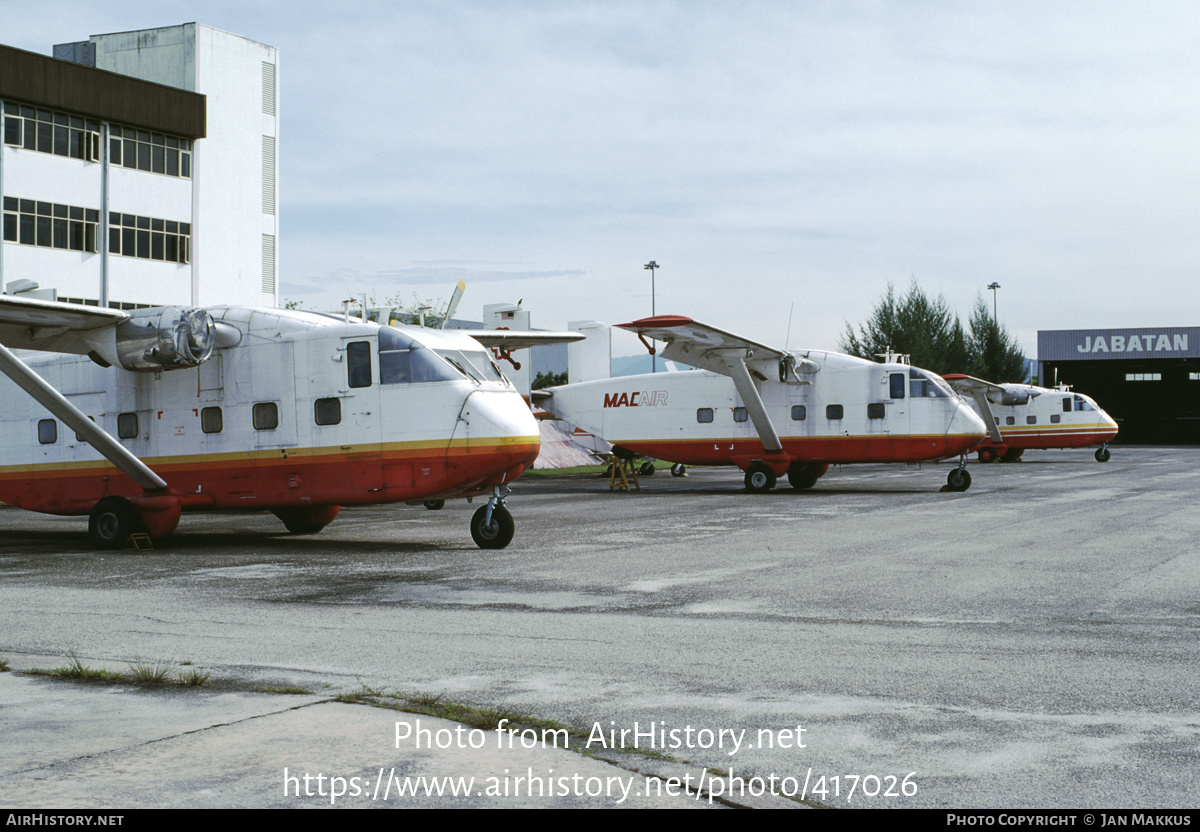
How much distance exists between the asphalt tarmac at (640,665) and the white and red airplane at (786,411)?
10571 mm

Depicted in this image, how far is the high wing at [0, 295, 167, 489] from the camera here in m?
14.0

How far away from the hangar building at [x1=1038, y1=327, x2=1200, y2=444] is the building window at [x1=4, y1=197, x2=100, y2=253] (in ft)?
187

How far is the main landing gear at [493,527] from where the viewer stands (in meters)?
14.1

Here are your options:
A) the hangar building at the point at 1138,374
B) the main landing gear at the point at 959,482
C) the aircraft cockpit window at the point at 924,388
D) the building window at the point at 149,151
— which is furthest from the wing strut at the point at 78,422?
the hangar building at the point at 1138,374

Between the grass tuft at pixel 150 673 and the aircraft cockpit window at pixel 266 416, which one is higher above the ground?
the aircraft cockpit window at pixel 266 416

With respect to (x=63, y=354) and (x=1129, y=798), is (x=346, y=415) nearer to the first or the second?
(x=63, y=354)

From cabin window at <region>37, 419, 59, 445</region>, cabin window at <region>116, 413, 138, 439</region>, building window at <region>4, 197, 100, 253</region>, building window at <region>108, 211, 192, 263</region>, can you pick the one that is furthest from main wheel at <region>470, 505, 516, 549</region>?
building window at <region>108, 211, 192, 263</region>

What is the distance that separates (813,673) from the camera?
256 inches

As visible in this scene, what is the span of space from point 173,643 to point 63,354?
10416mm

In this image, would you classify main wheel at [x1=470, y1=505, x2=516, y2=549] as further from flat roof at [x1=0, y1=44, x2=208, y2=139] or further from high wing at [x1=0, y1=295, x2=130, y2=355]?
flat roof at [x1=0, y1=44, x2=208, y2=139]

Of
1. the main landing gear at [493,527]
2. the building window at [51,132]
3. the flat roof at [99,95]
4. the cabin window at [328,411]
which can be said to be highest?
the flat roof at [99,95]

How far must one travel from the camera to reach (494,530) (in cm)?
1414

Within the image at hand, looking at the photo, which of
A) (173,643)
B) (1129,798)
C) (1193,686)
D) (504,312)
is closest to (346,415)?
(173,643)

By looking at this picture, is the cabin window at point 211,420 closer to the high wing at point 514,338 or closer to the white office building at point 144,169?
the high wing at point 514,338
